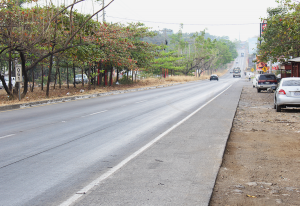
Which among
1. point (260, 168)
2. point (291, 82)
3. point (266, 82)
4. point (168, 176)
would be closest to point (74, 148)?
point (168, 176)

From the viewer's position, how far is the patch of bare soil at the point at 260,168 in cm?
512

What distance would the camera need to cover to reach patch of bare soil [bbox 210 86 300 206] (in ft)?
16.8

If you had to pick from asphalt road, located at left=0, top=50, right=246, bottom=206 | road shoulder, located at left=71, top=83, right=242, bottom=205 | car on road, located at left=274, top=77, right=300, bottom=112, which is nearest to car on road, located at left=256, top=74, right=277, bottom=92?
car on road, located at left=274, top=77, right=300, bottom=112

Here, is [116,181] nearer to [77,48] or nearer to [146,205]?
[146,205]

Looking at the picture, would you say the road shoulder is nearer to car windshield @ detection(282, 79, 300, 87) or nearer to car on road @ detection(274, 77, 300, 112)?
car on road @ detection(274, 77, 300, 112)

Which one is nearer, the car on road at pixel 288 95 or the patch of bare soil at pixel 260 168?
the patch of bare soil at pixel 260 168

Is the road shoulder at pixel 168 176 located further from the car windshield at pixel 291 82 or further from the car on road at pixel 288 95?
the car windshield at pixel 291 82

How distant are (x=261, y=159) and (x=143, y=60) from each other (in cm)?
3600

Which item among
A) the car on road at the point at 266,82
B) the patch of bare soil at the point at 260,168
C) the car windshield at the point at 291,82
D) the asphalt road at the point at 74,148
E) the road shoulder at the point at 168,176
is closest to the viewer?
the road shoulder at the point at 168,176

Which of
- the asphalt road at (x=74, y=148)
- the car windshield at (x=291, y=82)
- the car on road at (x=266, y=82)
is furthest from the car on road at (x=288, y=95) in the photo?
the car on road at (x=266, y=82)

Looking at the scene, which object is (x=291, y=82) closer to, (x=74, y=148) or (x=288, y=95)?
(x=288, y=95)

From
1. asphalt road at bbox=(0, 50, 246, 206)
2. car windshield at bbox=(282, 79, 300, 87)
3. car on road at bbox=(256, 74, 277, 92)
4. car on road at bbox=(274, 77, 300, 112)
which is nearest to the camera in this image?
asphalt road at bbox=(0, 50, 246, 206)

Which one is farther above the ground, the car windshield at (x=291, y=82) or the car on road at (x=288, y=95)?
the car windshield at (x=291, y=82)

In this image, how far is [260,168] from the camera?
22.3 feet
